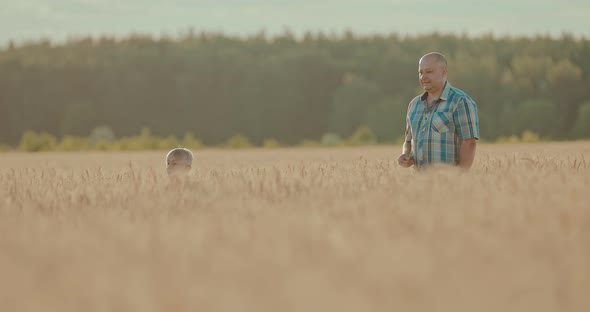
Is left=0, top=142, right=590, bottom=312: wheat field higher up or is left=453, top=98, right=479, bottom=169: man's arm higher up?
left=453, top=98, right=479, bottom=169: man's arm

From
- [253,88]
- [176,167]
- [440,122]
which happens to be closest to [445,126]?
[440,122]

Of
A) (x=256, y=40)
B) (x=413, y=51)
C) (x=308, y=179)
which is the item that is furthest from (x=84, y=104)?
(x=308, y=179)

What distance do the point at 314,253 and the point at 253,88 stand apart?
2165 inches

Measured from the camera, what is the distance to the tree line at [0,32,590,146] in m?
50.9

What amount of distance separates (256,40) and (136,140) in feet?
114

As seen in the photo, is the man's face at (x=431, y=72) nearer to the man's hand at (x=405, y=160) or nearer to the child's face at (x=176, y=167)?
the man's hand at (x=405, y=160)

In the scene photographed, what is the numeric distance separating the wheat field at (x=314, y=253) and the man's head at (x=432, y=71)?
2.18m

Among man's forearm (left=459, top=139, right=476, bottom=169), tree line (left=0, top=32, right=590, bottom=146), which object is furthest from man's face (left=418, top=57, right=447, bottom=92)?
tree line (left=0, top=32, right=590, bottom=146)

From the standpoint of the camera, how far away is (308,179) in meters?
3.90

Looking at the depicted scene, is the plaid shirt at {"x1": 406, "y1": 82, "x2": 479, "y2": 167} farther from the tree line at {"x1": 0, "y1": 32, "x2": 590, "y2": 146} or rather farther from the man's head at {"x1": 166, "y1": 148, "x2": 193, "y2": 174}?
the tree line at {"x1": 0, "y1": 32, "x2": 590, "y2": 146}

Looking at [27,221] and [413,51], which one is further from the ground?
[413,51]

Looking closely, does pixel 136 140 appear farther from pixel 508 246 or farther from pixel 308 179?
pixel 508 246

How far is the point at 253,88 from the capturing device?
56.4 m

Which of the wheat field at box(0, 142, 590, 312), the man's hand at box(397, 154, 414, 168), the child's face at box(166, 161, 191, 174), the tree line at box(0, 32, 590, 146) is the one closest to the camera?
the wheat field at box(0, 142, 590, 312)
